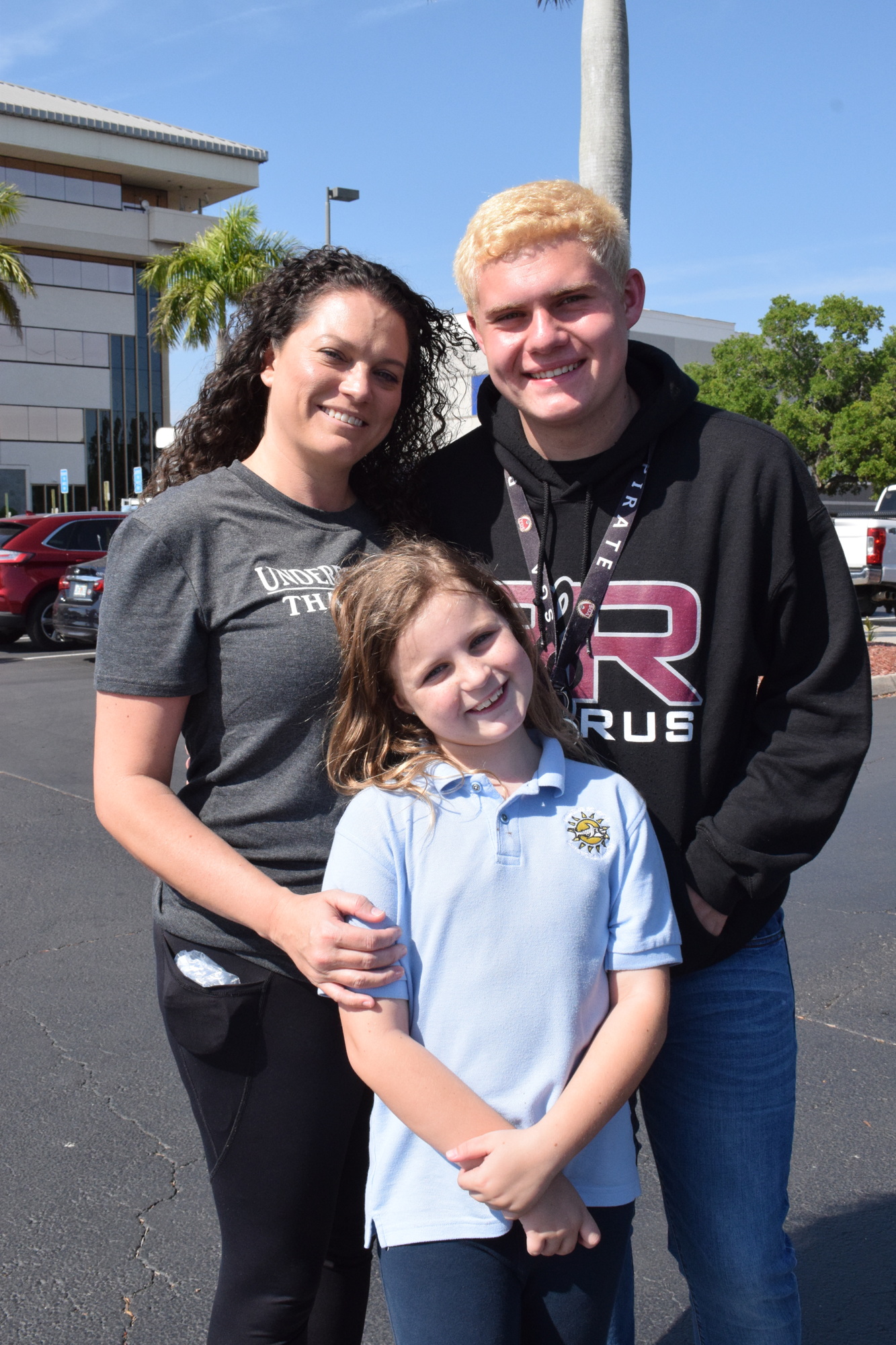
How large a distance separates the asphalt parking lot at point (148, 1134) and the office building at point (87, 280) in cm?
4154

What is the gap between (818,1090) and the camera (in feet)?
11.9

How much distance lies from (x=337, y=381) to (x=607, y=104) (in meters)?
7.96

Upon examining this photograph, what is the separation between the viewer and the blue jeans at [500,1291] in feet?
5.19

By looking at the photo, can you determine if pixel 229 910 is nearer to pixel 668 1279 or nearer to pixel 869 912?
pixel 668 1279

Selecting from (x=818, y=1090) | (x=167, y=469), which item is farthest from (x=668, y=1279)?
(x=167, y=469)

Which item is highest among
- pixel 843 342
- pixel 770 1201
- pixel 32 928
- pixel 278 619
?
pixel 843 342

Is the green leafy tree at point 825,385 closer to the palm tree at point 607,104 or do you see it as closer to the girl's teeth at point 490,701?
the palm tree at point 607,104

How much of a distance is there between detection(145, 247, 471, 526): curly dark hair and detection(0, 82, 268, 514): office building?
1724 inches

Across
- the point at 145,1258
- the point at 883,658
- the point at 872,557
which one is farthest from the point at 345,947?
the point at 872,557

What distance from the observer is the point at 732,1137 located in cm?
189

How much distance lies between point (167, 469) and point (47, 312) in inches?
1846

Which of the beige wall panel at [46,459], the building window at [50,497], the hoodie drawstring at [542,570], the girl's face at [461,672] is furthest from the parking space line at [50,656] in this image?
the beige wall panel at [46,459]

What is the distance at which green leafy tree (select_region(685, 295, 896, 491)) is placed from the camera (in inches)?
1442

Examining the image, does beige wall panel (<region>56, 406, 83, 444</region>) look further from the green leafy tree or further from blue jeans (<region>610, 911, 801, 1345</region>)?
blue jeans (<region>610, 911, 801, 1345</region>)
